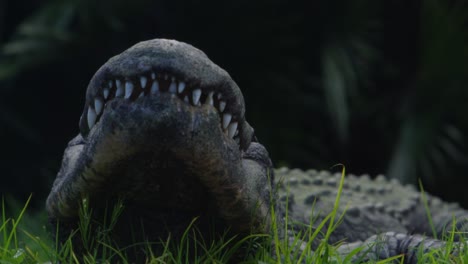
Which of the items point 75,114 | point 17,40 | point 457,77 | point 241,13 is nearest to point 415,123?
point 457,77

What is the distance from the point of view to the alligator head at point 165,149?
6.17 feet

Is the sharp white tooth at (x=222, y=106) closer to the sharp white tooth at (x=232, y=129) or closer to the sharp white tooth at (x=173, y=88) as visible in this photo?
the sharp white tooth at (x=232, y=129)

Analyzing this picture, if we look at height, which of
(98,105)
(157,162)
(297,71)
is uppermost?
(98,105)

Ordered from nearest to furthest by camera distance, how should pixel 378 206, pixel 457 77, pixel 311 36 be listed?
pixel 378 206 < pixel 457 77 < pixel 311 36

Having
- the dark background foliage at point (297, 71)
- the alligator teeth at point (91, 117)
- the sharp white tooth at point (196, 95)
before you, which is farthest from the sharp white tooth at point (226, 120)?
the dark background foliage at point (297, 71)

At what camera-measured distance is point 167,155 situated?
76.3 inches

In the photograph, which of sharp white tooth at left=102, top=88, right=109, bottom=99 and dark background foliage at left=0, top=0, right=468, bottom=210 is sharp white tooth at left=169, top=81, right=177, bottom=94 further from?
dark background foliage at left=0, top=0, right=468, bottom=210

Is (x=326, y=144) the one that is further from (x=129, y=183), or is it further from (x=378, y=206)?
(x=129, y=183)

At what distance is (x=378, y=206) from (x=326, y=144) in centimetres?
394

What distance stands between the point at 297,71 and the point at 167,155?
5358 millimetres

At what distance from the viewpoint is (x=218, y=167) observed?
199 centimetres

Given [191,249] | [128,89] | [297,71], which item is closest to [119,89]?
[128,89]

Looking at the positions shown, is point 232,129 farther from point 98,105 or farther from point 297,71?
point 297,71

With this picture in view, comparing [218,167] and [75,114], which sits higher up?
[218,167]
